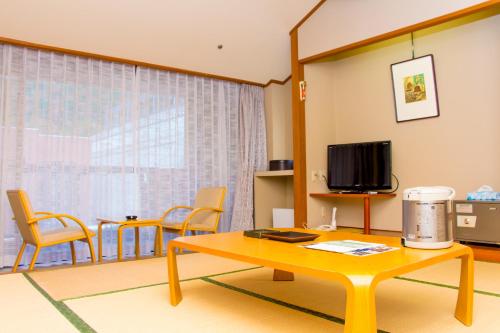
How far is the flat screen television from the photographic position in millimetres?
4383

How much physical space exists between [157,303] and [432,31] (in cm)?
384

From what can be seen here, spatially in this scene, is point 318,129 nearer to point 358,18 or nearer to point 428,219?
point 358,18

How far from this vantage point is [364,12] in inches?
166

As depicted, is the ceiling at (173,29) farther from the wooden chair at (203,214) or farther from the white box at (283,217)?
the white box at (283,217)

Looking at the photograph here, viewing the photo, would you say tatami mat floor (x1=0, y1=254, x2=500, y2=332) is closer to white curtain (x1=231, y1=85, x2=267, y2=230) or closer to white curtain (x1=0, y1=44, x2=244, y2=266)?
white curtain (x1=0, y1=44, x2=244, y2=266)

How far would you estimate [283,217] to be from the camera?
5312 millimetres

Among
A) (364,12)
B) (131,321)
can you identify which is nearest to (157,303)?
(131,321)

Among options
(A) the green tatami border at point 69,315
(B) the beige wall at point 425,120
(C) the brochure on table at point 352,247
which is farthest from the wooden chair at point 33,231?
(B) the beige wall at point 425,120

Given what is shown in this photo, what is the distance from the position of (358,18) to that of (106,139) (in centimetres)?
305

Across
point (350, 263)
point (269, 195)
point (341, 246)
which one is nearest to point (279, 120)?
point (269, 195)

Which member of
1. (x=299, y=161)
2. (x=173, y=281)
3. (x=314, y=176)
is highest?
(x=299, y=161)

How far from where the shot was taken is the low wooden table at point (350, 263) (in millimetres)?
1239

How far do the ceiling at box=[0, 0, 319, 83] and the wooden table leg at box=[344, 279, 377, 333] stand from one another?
148 inches

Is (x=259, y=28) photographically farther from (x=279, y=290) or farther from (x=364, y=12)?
(x=279, y=290)
